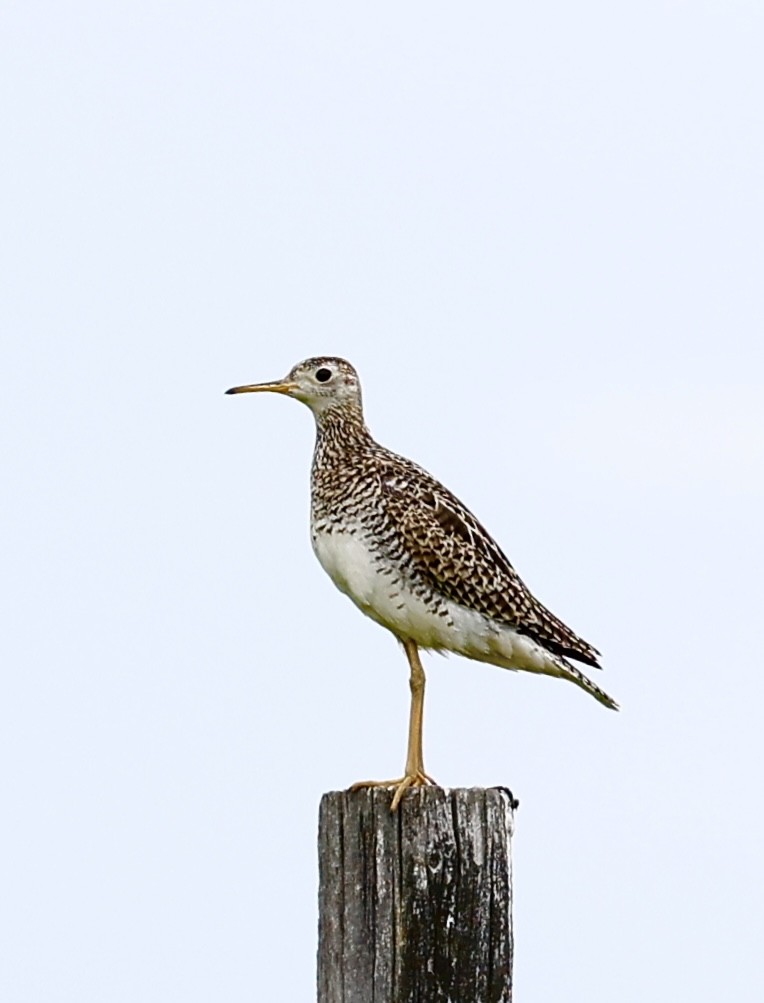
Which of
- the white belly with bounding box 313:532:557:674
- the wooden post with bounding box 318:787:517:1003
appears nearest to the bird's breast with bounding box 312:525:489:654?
the white belly with bounding box 313:532:557:674

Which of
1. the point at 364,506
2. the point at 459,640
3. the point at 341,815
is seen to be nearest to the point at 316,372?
the point at 364,506

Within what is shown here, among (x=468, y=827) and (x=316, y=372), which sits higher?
(x=316, y=372)

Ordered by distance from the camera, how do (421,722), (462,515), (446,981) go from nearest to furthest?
(446,981) → (421,722) → (462,515)

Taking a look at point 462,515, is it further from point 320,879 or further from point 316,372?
point 320,879

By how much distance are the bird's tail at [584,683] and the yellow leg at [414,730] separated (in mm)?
780

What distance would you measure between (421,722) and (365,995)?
147 inches

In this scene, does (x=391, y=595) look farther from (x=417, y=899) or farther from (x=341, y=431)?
(x=417, y=899)

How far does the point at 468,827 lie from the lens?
7.33 meters

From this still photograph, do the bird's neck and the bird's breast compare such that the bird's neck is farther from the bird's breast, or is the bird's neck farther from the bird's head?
the bird's breast

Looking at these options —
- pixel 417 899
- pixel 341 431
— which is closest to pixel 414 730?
pixel 341 431

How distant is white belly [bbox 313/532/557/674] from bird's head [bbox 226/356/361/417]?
1028 millimetres

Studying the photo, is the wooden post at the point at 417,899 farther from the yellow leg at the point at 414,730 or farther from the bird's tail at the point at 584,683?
the bird's tail at the point at 584,683

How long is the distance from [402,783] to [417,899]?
A: 581 millimetres

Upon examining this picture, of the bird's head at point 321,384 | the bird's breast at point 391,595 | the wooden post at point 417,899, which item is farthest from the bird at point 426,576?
the wooden post at point 417,899
